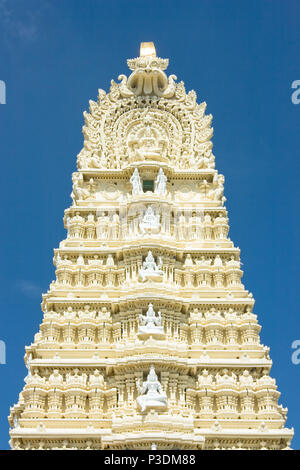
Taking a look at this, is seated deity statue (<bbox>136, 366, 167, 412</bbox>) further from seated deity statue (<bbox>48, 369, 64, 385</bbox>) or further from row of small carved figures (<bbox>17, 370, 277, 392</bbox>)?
seated deity statue (<bbox>48, 369, 64, 385</bbox>)

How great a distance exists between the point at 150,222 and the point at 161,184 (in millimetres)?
3035

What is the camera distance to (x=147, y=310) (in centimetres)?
3359

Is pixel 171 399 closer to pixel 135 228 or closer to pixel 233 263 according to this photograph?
pixel 233 263

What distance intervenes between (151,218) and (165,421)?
11.7 metres

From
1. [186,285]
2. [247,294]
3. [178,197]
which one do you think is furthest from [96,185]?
[247,294]

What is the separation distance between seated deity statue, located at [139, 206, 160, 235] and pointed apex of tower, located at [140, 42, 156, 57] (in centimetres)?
1329

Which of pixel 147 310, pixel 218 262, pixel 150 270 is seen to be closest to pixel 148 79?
pixel 218 262

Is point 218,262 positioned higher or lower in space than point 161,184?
lower

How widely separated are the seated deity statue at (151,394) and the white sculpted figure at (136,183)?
36.9ft

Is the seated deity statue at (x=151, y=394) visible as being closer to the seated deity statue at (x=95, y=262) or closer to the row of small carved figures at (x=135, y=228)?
the seated deity statue at (x=95, y=262)

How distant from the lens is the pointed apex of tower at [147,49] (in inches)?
1783

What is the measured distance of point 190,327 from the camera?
33.9 metres

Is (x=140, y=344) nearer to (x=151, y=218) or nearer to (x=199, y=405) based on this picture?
(x=199, y=405)

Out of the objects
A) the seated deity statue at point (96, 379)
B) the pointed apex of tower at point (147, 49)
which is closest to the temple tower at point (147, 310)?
the seated deity statue at point (96, 379)
